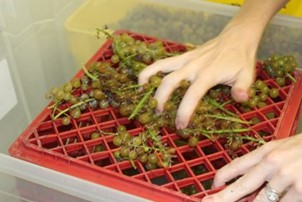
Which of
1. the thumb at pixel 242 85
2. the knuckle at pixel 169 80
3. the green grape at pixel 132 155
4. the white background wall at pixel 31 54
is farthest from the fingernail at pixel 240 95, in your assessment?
the white background wall at pixel 31 54

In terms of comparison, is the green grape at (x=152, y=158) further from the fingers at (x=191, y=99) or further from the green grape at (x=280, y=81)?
the green grape at (x=280, y=81)

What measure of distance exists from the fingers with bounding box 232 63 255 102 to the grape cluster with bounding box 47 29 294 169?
0.02 meters

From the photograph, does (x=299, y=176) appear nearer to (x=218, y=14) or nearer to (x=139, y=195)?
(x=139, y=195)

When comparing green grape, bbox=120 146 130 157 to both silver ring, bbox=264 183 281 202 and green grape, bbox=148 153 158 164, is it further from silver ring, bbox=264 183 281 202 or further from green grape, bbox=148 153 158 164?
silver ring, bbox=264 183 281 202

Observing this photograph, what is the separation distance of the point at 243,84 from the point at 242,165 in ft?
0.56

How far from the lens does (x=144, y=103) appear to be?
2.60 feet

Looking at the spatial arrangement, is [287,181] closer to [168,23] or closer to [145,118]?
[145,118]

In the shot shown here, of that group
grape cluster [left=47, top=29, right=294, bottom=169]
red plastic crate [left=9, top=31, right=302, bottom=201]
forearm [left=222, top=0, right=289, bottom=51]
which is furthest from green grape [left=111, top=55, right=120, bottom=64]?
forearm [left=222, top=0, right=289, bottom=51]

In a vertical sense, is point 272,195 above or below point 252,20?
below

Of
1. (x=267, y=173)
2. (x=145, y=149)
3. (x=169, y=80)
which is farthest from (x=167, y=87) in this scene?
(x=267, y=173)

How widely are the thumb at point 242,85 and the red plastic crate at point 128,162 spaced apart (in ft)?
0.09

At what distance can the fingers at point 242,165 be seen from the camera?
27.8 inches

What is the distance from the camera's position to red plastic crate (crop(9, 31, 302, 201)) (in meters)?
0.72

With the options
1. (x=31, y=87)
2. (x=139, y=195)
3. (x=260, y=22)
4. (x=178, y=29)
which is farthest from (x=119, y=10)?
(x=139, y=195)
